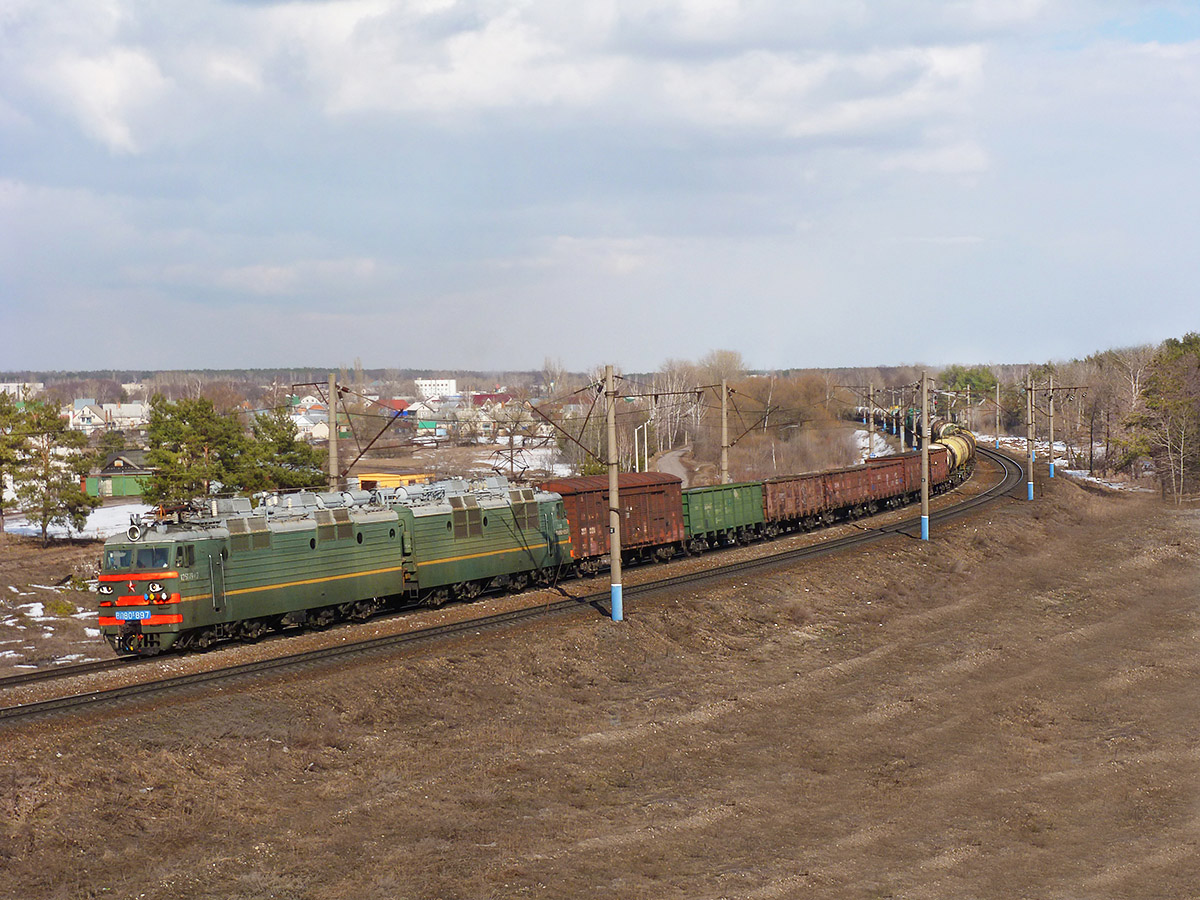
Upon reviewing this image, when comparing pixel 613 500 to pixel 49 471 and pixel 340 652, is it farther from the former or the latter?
pixel 49 471

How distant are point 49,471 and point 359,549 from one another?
50986 millimetres

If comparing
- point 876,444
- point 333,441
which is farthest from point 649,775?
point 876,444

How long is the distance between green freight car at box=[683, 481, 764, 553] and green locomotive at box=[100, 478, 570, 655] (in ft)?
31.7

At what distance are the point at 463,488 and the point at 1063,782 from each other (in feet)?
69.5

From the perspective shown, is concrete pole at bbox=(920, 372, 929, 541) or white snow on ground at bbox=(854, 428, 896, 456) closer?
concrete pole at bbox=(920, 372, 929, 541)

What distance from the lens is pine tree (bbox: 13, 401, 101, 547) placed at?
69.4m

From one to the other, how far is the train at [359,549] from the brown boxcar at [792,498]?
4.16 meters

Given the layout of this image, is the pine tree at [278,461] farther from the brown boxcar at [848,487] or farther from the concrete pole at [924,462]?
the concrete pole at [924,462]

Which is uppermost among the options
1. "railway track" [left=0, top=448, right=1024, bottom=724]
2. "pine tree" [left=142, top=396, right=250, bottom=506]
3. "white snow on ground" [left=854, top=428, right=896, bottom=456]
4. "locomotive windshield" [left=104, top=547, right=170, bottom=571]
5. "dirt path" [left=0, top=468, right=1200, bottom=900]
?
"pine tree" [left=142, top=396, right=250, bottom=506]

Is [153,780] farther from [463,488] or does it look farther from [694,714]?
[463,488]

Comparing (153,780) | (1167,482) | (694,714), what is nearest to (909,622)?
(694,714)

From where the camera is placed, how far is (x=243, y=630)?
2827 centimetres

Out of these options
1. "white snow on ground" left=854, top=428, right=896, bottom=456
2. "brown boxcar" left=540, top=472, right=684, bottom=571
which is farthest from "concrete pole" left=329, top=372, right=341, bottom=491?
"white snow on ground" left=854, top=428, right=896, bottom=456

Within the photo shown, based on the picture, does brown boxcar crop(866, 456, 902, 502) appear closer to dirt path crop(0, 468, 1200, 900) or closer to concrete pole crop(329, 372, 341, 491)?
dirt path crop(0, 468, 1200, 900)
